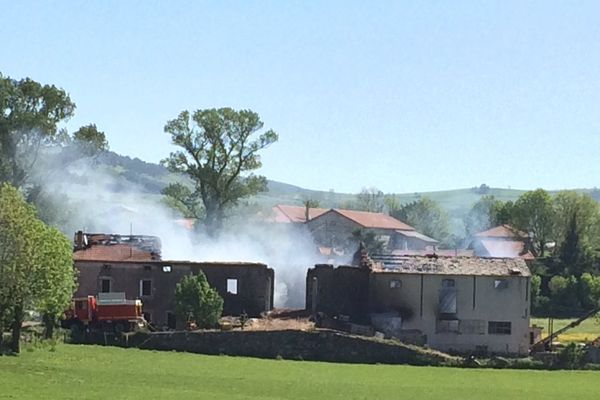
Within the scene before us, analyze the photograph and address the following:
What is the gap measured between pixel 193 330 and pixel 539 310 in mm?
47442

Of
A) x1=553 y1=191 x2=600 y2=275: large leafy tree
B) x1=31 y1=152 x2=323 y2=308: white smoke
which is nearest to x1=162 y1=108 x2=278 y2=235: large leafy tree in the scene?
x1=31 y1=152 x2=323 y2=308: white smoke

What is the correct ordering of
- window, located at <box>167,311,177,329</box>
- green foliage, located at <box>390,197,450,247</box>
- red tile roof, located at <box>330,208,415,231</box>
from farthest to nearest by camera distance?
green foliage, located at <box>390,197,450,247</box> < red tile roof, located at <box>330,208,415,231</box> < window, located at <box>167,311,177,329</box>

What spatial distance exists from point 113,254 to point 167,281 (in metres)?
4.68

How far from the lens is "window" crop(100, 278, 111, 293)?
72.8 m

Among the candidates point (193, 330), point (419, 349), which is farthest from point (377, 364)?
point (193, 330)

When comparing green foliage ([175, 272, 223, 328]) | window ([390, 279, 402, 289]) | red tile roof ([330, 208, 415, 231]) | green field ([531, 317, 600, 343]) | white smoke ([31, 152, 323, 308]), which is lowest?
green field ([531, 317, 600, 343])

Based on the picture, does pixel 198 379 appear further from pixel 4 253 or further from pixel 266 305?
pixel 266 305

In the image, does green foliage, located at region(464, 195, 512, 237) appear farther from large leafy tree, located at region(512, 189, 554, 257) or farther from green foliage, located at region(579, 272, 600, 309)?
green foliage, located at region(579, 272, 600, 309)

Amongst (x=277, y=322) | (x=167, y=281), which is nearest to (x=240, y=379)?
(x=277, y=322)

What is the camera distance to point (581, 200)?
131 meters

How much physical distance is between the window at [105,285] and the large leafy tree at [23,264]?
19510 millimetres

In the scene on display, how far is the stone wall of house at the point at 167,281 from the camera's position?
237 feet

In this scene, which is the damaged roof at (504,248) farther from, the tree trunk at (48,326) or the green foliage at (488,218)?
the tree trunk at (48,326)

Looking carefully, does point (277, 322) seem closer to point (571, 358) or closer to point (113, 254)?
point (113, 254)
